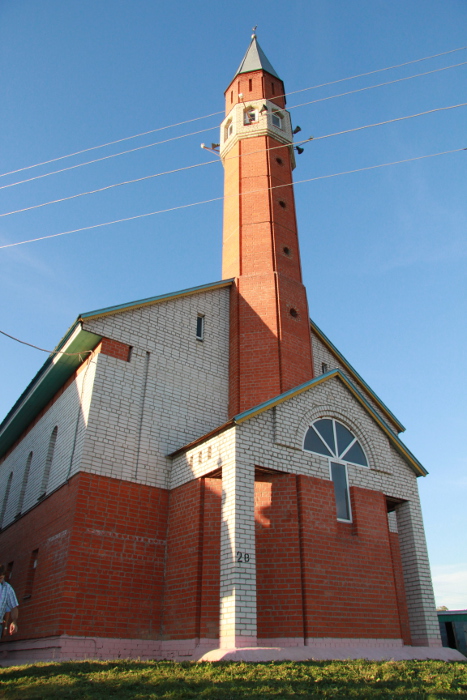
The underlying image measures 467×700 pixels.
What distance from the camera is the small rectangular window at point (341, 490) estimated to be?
1148 centimetres

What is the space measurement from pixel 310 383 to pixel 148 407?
3778mm

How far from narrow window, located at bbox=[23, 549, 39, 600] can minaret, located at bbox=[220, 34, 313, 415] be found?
5784 mm

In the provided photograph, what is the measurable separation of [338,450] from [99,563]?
544 cm

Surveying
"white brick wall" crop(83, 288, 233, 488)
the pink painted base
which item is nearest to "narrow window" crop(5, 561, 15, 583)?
the pink painted base

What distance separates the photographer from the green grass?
5.96 meters

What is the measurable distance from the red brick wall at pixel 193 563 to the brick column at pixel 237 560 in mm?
987

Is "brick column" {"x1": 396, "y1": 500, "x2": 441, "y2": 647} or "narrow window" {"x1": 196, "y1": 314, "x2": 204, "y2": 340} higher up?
"narrow window" {"x1": 196, "y1": 314, "x2": 204, "y2": 340}

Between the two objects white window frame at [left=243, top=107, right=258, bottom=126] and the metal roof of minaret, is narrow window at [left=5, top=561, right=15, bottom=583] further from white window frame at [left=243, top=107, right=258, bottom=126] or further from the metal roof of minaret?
the metal roof of minaret

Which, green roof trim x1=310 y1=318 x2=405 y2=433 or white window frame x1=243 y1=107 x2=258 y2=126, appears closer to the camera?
green roof trim x1=310 y1=318 x2=405 y2=433

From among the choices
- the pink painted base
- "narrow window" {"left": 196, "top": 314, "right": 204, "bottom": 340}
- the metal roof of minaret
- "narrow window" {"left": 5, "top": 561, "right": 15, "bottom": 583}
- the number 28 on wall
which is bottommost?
the pink painted base

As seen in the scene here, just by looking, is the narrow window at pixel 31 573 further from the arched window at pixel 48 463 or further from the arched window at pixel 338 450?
the arched window at pixel 338 450

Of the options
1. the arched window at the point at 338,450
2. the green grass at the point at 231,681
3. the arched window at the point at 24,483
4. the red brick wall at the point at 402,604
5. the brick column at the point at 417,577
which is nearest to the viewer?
the green grass at the point at 231,681

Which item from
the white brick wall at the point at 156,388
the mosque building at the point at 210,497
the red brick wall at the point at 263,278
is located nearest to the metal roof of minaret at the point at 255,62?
the red brick wall at the point at 263,278

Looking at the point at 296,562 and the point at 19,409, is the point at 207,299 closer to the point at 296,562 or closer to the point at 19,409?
the point at 19,409
